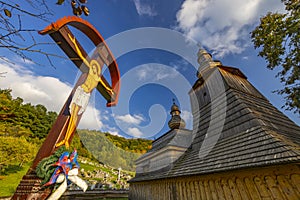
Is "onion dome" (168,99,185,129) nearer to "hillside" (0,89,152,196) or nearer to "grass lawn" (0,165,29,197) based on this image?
"hillside" (0,89,152,196)

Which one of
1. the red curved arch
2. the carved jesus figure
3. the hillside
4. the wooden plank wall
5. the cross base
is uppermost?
the hillside

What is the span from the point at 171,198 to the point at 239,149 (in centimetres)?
412

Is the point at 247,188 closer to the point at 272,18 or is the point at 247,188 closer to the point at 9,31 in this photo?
the point at 9,31

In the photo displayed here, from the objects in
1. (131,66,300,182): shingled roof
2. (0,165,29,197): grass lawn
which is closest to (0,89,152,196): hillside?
(0,165,29,197): grass lawn

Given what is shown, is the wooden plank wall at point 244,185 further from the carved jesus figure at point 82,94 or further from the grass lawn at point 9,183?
the grass lawn at point 9,183

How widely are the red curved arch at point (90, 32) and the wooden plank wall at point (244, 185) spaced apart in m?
4.36

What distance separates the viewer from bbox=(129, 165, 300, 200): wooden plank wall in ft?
12.0

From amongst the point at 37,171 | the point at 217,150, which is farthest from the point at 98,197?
the point at 37,171

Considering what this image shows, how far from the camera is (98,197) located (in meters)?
14.3

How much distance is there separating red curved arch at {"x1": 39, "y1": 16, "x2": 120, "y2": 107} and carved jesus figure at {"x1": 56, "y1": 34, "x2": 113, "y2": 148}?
0.35 meters

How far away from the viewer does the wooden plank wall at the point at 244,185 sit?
367 centimetres

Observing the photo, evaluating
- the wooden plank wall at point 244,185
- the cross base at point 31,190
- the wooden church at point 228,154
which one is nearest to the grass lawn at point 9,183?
the wooden church at point 228,154

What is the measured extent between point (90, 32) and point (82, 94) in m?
1.40

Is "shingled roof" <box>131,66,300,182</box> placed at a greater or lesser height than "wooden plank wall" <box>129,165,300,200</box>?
greater
